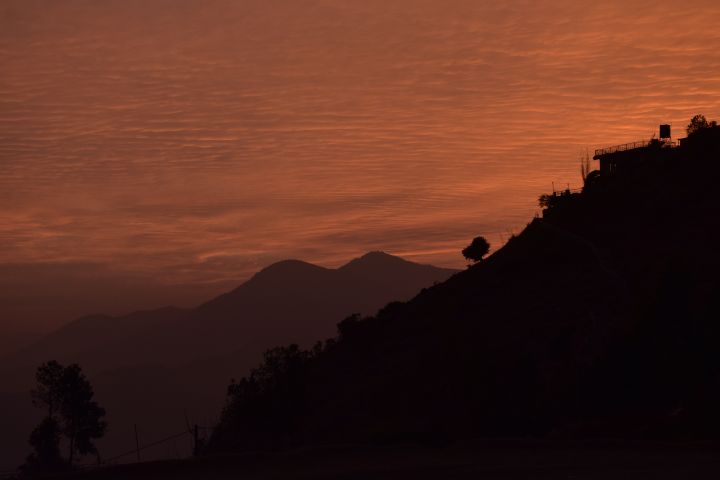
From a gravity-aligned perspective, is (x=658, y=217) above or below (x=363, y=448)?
above

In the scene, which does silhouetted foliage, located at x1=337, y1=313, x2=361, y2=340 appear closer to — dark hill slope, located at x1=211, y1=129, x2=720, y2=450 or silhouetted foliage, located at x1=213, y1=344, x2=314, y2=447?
dark hill slope, located at x1=211, y1=129, x2=720, y2=450

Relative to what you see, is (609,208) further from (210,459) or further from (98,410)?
(210,459)

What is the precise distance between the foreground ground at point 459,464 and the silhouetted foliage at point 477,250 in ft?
331

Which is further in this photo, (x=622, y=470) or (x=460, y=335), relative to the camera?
(x=460, y=335)

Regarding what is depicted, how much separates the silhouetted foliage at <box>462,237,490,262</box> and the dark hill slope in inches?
511

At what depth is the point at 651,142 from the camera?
130875mm

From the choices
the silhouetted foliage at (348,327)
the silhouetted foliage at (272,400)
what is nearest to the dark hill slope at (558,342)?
the silhouetted foliage at (272,400)

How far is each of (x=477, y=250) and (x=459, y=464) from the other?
350ft

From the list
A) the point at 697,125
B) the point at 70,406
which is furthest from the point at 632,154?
the point at 70,406

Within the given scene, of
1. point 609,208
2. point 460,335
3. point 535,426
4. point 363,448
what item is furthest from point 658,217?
point 363,448

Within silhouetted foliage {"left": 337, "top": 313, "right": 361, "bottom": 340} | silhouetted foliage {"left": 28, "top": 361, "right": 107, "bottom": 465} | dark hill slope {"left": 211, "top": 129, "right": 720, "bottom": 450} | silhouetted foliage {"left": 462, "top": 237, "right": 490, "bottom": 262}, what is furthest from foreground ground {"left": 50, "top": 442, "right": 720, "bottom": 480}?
silhouetted foliage {"left": 462, "top": 237, "right": 490, "bottom": 262}

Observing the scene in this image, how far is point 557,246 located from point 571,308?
21391 mm

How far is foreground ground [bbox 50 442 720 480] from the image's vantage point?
1150 inches

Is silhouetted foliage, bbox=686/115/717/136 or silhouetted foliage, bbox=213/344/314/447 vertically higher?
silhouetted foliage, bbox=686/115/717/136
